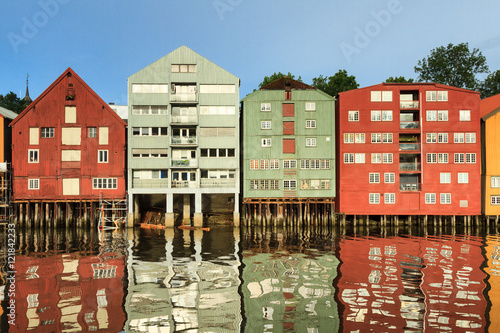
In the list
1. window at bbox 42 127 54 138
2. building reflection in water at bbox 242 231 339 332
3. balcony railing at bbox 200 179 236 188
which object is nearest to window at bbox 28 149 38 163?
window at bbox 42 127 54 138

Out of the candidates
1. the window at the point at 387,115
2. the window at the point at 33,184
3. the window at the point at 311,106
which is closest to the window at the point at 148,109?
the window at the point at 33,184

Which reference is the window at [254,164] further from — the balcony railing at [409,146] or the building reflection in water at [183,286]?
the balcony railing at [409,146]

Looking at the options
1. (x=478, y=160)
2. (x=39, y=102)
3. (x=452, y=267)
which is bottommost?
(x=452, y=267)

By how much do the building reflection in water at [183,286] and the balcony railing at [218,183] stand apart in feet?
42.3

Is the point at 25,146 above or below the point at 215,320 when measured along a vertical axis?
above

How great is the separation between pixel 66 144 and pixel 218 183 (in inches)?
781

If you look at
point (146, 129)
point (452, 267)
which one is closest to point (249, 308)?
point (452, 267)

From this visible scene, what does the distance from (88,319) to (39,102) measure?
40.0m

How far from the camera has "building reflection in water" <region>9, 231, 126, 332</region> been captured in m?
14.5

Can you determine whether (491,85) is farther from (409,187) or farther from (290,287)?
(290,287)

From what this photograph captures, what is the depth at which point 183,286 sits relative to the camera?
63.7ft

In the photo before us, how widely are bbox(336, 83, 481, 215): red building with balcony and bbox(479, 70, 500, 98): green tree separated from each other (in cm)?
3846

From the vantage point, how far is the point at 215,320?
48.6 ft

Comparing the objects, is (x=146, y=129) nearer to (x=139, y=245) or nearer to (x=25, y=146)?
(x=25, y=146)
